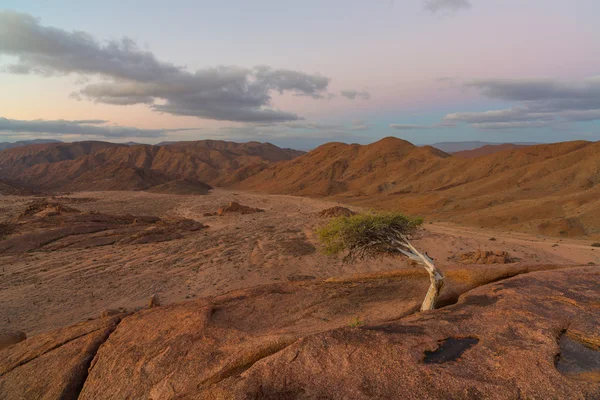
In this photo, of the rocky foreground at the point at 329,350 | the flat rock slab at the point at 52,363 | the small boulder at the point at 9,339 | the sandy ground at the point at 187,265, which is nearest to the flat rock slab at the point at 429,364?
the rocky foreground at the point at 329,350

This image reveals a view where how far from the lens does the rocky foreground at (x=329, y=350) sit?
5078 millimetres

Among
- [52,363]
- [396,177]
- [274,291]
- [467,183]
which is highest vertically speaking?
[467,183]

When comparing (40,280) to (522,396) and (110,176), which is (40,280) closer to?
(522,396)

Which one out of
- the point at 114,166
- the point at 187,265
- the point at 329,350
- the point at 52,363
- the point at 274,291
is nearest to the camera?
the point at 329,350

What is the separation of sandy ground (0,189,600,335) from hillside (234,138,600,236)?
6.56 meters

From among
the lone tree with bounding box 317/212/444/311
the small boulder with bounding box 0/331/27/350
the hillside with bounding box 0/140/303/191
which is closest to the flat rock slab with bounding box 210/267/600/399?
the lone tree with bounding box 317/212/444/311

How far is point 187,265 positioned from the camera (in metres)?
19.7

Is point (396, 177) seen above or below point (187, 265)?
above

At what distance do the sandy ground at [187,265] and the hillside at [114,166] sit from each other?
61518 millimetres

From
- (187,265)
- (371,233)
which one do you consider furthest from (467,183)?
(371,233)

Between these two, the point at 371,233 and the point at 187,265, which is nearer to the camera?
the point at 371,233

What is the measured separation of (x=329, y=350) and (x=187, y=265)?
15.8m

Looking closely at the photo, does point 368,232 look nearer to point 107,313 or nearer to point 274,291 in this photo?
point 274,291

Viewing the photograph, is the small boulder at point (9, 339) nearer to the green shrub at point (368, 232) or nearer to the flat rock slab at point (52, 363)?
the flat rock slab at point (52, 363)
